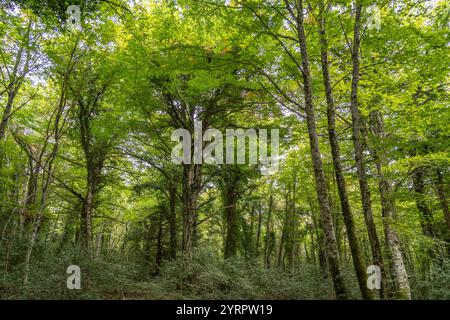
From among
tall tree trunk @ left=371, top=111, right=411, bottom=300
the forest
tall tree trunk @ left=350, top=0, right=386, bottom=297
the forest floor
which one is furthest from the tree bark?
tall tree trunk @ left=371, top=111, right=411, bottom=300

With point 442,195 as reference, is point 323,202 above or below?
below

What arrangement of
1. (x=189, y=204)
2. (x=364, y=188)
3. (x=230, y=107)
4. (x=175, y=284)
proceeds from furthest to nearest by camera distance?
1. (x=230, y=107)
2. (x=189, y=204)
3. (x=175, y=284)
4. (x=364, y=188)

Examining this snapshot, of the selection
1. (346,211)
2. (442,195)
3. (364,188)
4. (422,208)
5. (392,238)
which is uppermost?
(442,195)

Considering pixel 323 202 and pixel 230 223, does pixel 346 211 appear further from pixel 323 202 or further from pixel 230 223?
pixel 230 223

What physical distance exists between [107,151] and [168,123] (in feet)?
10.6

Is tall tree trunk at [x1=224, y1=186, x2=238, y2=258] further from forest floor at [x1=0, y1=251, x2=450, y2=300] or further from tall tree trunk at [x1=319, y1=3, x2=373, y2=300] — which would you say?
tall tree trunk at [x1=319, y1=3, x2=373, y2=300]

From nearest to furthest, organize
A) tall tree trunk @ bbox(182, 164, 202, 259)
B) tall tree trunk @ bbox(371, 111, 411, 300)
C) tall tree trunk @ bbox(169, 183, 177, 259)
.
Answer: tall tree trunk @ bbox(371, 111, 411, 300), tall tree trunk @ bbox(182, 164, 202, 259), tall tree trunk @ bbox(169, 183, 177, 259)

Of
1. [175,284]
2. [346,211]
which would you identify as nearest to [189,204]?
[175,284]

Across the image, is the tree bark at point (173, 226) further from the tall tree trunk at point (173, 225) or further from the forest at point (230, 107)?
the forest at point (230, 107)

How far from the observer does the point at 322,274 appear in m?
12.4

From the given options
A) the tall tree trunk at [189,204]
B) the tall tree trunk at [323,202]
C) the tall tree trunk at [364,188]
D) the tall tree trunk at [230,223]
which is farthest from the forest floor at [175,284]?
the tall tree trunk at [230,223]

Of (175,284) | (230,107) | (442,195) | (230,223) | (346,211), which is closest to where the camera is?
(346,211)

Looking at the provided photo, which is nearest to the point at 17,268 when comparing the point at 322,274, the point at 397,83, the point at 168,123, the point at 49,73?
the point at 49,73
